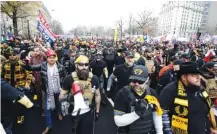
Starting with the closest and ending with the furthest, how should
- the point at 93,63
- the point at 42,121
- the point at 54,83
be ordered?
the point at 54,83
the point at 42,121
the point at 93,63

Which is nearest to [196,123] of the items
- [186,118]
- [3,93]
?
[186,118]

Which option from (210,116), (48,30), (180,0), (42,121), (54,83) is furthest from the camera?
(180,0)

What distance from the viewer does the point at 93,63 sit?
8.02 meters

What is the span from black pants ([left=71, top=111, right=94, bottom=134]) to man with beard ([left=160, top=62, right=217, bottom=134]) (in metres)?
1.34

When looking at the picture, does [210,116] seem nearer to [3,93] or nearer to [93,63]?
[3,93]

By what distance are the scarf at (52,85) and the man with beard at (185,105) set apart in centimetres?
277

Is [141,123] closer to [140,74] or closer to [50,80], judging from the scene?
[140,74]

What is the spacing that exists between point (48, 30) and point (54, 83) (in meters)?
5.68

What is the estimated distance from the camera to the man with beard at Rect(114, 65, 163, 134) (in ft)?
9.63

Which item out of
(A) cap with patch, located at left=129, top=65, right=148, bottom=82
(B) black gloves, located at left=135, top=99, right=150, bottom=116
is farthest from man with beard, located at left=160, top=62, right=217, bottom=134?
(B) black gloves, located at left=135, top=99, right=150, bottom=116

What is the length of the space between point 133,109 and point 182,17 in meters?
164

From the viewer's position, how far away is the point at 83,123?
12.5 ft

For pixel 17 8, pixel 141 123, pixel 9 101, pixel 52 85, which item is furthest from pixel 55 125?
pixel 17 8

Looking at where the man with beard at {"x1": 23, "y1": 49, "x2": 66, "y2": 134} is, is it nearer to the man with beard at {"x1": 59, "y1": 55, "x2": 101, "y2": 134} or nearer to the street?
the street
